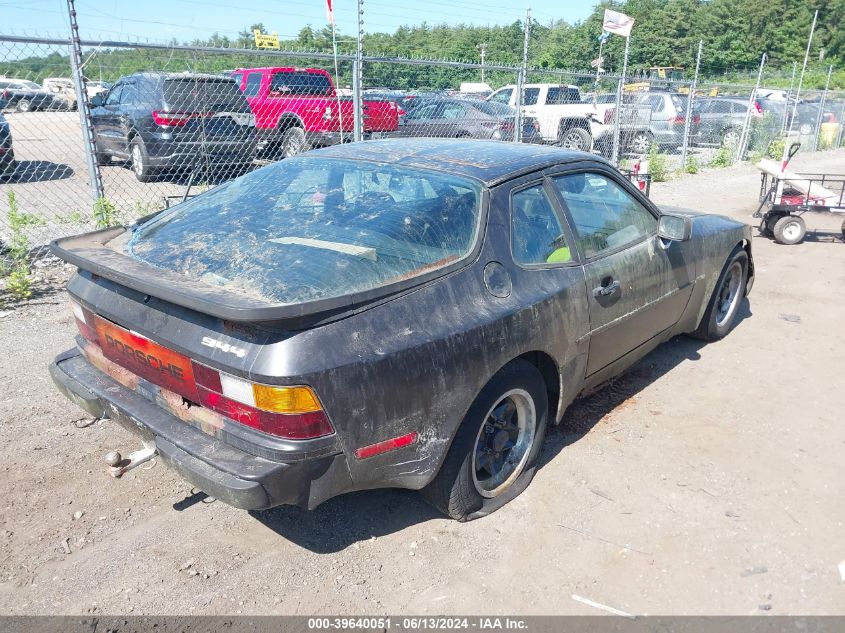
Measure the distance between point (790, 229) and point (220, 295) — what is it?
8.23m

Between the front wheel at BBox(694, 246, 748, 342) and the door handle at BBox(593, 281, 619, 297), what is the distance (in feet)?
5.64

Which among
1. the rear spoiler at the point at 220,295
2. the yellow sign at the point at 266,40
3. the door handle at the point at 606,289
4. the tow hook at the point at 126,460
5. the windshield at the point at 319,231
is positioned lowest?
the tow hook at the point at 126,460

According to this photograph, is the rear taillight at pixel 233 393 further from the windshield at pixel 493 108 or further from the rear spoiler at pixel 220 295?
the windshield at pixel 493 108

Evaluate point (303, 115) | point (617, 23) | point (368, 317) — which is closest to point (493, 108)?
point (617, 23)

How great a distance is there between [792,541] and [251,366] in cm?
245

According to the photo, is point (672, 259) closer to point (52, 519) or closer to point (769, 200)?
point (52, 519)

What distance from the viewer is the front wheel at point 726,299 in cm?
492

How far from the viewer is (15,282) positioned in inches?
217

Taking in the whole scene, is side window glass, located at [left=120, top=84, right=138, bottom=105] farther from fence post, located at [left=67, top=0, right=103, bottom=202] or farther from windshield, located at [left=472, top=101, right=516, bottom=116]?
windshield, located at [left=472, top=101, right=516, bottom=116]

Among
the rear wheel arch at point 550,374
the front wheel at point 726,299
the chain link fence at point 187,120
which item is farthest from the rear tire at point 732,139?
the rear wheel arch at point 550,374

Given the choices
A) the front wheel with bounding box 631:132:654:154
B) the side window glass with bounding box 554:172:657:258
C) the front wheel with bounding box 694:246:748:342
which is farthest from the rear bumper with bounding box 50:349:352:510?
the front wheel with bounding box 631:132:654:154

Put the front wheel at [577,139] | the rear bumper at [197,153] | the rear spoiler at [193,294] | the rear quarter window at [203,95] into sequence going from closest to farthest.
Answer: the rear spoiler at [193,294] < the rear bumper at [197,153] < the rear quarter window at [203,95] < the front wheel at [577,139]

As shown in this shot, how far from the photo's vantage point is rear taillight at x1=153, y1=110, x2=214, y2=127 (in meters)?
9.68

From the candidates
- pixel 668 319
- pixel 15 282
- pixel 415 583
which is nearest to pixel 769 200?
pixel 668 319
